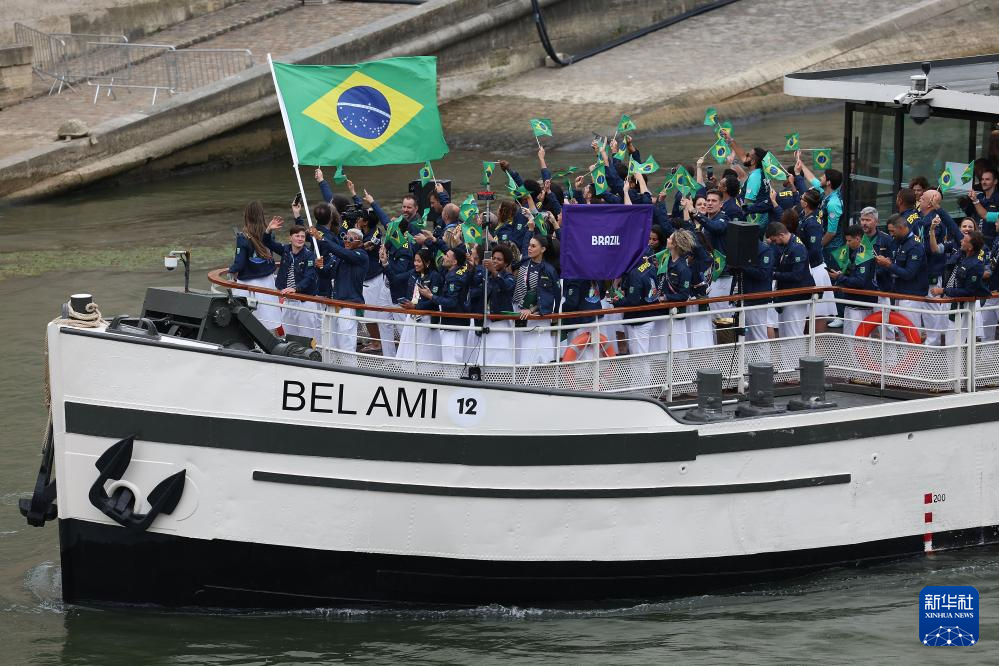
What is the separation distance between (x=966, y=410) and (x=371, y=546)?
4194 mm

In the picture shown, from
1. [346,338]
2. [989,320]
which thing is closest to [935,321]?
[989,320]

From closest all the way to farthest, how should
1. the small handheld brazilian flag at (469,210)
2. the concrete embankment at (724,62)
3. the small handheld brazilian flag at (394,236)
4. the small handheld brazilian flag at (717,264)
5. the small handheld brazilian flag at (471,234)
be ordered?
the small handheld brazilian flag at (471,234) < the small handheld brazilian flag at (469,210) < the small handheld brazilian flag at (717,264) < the small handheld brazilian flag at (394,236) < the concrete embankment at (724,62)

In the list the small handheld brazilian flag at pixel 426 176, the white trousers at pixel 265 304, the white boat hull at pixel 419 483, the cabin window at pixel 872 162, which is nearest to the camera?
the white boat hull at pixel 419 483

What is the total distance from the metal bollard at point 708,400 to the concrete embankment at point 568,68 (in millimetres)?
18637

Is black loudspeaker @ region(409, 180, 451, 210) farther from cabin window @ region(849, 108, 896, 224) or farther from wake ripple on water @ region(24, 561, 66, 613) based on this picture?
wake ripple on water @ region(24, 561, 66, 613)

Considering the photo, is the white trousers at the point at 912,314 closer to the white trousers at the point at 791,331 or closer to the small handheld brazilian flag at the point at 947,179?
the white trousers at the point at 791,331

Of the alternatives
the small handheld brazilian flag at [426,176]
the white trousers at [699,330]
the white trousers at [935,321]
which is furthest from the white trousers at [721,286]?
the small handheld brazilian flag at [426,176]

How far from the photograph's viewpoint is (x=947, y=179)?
12484mm

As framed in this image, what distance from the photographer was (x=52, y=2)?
30.3 meters

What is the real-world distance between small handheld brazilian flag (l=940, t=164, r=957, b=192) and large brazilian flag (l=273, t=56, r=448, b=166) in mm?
3965

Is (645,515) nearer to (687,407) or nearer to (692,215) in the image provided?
(687,407)

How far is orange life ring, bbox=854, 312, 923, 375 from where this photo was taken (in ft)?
36.1

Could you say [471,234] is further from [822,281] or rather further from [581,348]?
[822,281]

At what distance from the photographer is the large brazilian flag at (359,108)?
1186 cm
